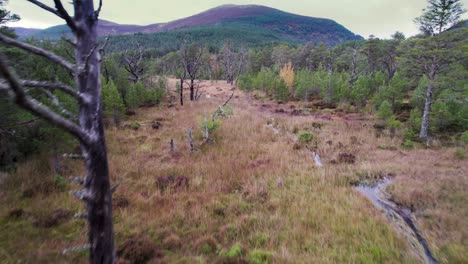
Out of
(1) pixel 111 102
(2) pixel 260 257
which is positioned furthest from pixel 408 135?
(1) pixel 111 102

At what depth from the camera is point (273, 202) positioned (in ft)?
23.0

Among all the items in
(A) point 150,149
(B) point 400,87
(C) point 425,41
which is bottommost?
(A) point 150,149

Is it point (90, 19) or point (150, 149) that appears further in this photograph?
point (150, 149)

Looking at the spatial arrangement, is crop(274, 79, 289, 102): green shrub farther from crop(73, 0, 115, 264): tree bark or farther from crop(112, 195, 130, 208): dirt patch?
crop(73, 0, 115, 264): tree bark

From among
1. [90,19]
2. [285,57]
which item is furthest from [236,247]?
[285,57]

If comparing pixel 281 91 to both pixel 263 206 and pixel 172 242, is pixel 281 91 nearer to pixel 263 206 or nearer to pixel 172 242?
pixel 263 206

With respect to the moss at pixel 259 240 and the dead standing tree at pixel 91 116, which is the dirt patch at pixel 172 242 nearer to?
the moss at pixel 259 240

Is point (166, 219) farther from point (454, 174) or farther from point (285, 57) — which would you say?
point (285, 57)

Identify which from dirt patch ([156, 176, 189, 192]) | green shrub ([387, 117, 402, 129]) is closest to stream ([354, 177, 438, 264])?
dirt patch ([156, 176, 189, 192])

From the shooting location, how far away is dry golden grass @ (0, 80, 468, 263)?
4957mm

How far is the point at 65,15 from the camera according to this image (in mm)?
2084

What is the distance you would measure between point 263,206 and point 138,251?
3.45 m

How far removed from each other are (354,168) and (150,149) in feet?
31.2

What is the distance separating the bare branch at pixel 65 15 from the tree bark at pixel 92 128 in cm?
6
